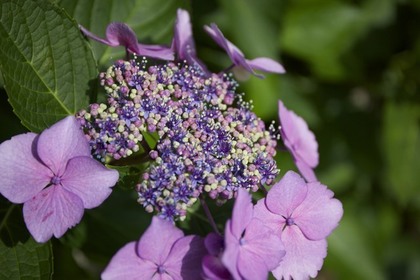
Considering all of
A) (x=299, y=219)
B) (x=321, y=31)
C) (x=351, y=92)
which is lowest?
(x=351, y=92)

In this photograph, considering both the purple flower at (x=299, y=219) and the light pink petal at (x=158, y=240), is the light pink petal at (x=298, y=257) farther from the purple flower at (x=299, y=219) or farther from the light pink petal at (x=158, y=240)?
the light pink petal at (x=158, y=240)

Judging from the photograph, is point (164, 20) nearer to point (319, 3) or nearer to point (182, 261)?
point (182, 261)

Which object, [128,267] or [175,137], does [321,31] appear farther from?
[128,267]

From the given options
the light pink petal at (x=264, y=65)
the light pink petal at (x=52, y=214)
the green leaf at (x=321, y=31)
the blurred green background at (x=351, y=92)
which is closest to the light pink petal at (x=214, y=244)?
the light pink petal at (x=52, y=214)

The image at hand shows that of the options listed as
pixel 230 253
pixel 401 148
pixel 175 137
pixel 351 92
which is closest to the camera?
pixel 230 253

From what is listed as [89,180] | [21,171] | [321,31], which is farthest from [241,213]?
[321,31]

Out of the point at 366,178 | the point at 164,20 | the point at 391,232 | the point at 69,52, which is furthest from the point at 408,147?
the point at 69,52
